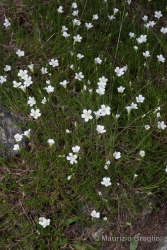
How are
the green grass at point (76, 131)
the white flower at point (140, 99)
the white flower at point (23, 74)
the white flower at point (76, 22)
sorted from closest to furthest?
the green grass at point (76, 131)
the white flower at point (140, 99)
the white flower at point (23, 74)
the white flower at point (76, 22)

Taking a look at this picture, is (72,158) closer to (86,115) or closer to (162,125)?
(86,115)

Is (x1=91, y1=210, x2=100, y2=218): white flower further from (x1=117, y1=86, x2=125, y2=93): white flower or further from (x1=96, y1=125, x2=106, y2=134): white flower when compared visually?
(x1=117, y1=86, x2=125, y2=93): white flower

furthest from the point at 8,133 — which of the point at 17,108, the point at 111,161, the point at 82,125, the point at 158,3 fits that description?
the point at 158,3

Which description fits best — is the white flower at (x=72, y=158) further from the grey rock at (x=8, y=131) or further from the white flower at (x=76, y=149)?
the grey rock at (x=8, y=131)

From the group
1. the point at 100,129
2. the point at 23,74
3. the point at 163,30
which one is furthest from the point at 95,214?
the point at 163,30

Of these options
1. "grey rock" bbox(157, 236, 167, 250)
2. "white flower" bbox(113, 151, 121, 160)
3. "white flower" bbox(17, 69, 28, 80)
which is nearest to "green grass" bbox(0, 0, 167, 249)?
"white flower" bbox(113, 151, 121, 160)

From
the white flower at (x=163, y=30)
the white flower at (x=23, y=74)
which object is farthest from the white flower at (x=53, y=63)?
the white flower at (x=163, y=30)
